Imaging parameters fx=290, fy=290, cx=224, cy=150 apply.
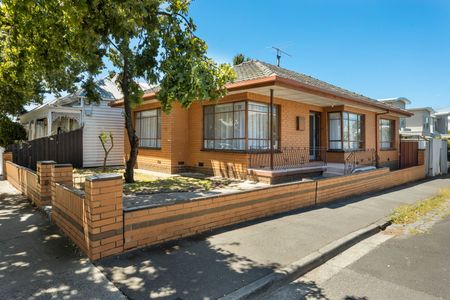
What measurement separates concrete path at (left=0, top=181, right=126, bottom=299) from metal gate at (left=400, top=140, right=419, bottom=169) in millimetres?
17614

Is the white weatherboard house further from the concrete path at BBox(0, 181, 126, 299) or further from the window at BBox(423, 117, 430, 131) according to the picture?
the window at BBox(423, 117, 430, 131)

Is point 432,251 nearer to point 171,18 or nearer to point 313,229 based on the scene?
point 313,229

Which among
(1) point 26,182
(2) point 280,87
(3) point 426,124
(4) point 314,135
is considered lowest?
(1) point 26,182

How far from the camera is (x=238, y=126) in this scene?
34.4ft

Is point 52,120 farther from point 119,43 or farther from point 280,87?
point 280,87

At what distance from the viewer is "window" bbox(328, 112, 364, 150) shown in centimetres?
1331

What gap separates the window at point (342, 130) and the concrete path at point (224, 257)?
748 cm

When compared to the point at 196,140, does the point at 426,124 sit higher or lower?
higher

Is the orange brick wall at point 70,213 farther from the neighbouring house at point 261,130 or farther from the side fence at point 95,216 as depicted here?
the neighbouring house at point 261,130

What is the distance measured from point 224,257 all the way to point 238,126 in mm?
6870

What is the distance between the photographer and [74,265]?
3.72 m

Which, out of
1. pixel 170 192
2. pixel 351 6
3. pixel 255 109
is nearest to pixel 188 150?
pixel 255 109

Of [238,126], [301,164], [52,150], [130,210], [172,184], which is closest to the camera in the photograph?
[130,210]

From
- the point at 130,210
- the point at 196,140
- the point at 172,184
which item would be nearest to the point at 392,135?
the point at 196,140
